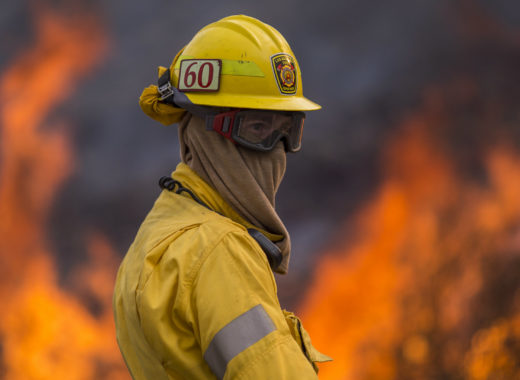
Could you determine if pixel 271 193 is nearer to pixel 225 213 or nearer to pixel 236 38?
pixel 225 213

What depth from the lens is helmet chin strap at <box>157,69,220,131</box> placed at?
3566 millimetres

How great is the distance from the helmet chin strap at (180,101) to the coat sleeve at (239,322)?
Answer: 92cm

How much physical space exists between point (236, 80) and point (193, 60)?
0.31 metres

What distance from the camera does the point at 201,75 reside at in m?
3.61

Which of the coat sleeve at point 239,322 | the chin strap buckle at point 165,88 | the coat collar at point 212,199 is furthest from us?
the chin strap buckle at point 165,88

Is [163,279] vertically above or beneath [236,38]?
beneath

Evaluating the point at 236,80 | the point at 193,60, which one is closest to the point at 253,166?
the point at 236,80

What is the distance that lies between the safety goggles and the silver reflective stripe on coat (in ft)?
3.62

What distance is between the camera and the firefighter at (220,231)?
2.81m

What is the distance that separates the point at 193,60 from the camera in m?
3.67

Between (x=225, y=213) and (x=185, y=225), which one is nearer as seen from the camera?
(x=185, y=225)

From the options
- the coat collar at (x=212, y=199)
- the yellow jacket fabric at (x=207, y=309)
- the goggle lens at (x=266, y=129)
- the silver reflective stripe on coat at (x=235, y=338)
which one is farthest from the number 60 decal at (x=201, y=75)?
the silver reflective stripe on coat at (x=235, y=338)

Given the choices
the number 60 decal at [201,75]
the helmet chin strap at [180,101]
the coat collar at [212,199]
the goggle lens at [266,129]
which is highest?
the number 60 decal at [201,75]

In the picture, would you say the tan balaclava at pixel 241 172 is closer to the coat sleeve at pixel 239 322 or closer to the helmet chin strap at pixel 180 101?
the helmet chin strap at pixel 180 101
